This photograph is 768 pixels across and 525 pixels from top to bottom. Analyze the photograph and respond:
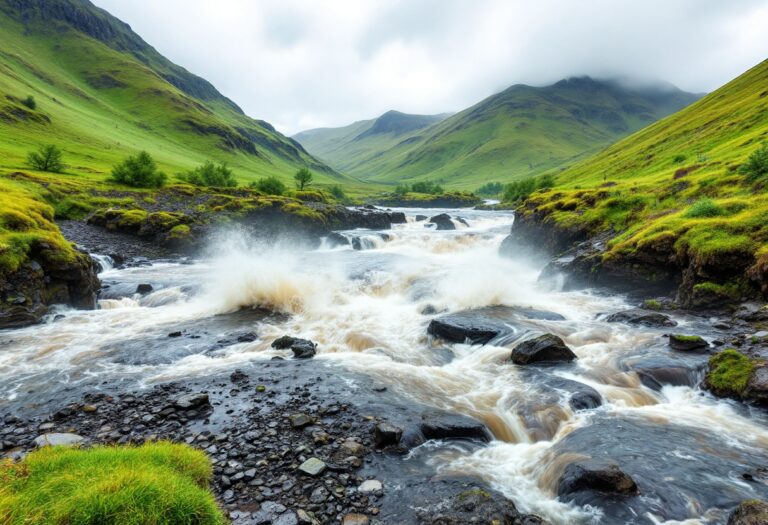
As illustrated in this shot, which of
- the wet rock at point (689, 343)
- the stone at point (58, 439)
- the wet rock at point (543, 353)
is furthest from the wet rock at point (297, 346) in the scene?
the wet rock at point (689, 343)

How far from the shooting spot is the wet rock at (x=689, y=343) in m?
16.5

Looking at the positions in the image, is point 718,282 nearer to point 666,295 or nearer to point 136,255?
point 666,295

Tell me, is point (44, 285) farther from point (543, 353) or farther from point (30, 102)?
point (30, 102)

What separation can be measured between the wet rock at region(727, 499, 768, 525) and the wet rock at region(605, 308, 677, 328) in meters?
14.2

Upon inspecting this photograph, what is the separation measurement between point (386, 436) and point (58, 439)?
873cm

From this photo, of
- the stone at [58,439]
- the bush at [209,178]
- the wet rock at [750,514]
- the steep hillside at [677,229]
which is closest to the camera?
the wet rock at [750,514]

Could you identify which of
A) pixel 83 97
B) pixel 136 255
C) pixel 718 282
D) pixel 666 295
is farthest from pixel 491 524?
pixel 83 97

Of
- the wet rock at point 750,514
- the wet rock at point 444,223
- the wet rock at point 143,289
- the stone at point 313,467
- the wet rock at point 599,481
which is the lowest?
the wet rock at point 143,289

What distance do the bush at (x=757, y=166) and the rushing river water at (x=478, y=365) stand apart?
1466cm

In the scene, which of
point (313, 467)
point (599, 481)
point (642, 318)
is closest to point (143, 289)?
point (313, 467)

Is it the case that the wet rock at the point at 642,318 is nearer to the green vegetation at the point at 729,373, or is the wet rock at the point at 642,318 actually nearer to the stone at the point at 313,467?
the green vegetation at the point at 729,373

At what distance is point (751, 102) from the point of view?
291 ft

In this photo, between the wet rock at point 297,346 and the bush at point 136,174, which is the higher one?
the bush at point 136,174

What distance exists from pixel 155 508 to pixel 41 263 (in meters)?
24.8
